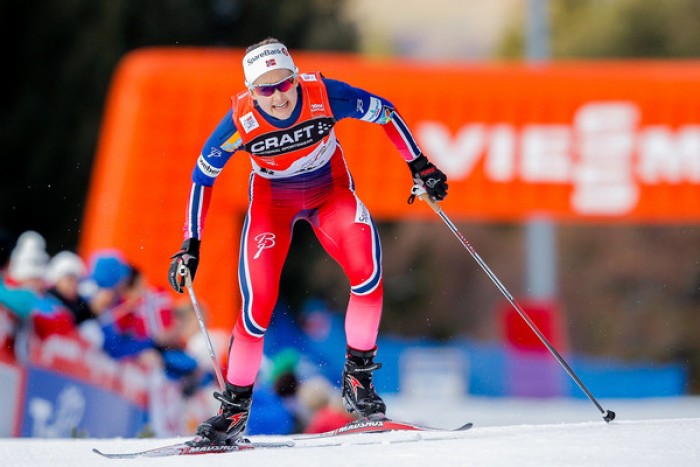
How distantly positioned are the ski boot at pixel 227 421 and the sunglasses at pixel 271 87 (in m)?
1.48

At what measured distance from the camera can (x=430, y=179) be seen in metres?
6.69

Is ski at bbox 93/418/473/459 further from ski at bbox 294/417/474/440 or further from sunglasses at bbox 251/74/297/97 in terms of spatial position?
sunglasses at bbox 251/74/297/97

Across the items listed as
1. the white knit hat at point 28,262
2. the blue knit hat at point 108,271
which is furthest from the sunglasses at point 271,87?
the blue knit hat at point 108,271

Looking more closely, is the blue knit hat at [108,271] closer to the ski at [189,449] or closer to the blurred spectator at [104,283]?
the blurred spectator at [104,283]

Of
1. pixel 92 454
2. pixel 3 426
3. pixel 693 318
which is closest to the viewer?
pixel 92 454

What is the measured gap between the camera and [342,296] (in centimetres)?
3409

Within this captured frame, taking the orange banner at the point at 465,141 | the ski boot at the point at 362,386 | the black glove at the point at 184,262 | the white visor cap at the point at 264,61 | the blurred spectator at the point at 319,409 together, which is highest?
the orange banner at the point at 465,141

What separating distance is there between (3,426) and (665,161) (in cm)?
852

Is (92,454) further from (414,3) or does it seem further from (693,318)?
(414,3)

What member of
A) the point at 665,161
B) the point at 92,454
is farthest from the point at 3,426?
the point at 665,161

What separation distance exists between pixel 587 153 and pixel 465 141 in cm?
147

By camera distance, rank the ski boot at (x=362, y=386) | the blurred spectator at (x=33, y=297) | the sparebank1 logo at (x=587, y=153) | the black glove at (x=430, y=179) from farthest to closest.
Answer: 1. the sparebank1 logo at (x=587, y=153)
2. the blurred spectator at (x=33, y=297)
3. the black glove at (x=430, y=179)
4. the ski boot at (x=362, y=386)

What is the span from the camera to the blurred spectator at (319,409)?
9.00 meters

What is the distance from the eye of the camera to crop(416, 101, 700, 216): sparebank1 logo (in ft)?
46.1
